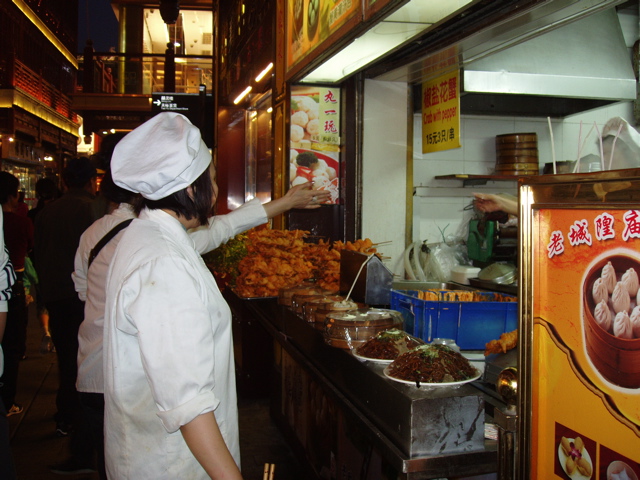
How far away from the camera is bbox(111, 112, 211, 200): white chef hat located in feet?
5.64

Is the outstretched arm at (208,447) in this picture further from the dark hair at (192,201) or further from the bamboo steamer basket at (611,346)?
the bamboo steamer basket at (611,346)

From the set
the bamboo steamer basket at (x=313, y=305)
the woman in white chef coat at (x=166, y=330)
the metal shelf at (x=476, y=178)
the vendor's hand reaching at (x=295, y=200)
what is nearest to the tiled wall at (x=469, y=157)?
the metal shelf at (x=476, y=178)

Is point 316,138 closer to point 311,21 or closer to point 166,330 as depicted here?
point 311,21

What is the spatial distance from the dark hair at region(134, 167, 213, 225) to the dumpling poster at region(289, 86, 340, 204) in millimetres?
3913

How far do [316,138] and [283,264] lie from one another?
1.41 metres

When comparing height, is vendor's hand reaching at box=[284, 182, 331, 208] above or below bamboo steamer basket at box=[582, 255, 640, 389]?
above

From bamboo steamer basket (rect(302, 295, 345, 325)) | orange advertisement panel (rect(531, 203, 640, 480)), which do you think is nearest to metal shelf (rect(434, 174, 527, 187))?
bamboo steamer basket (rect(302, 295, 345, 325))

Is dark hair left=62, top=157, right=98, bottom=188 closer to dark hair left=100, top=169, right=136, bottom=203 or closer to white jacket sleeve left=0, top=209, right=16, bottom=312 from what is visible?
dark hair left=100, top=169, right=136, bottom=203

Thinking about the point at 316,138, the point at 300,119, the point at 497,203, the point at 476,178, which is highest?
the point at 300,119

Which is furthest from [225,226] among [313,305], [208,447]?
[208,447]

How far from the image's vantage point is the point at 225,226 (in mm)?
3875

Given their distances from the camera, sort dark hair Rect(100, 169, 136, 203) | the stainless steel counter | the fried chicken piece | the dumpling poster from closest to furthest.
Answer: the stainless steel counter, the fried chicken piece, dark hair Rect(100, 169, 136, 203), the dumpling poster

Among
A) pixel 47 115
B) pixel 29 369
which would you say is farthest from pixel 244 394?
pixel 47 115

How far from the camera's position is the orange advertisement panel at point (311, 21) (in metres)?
3.90
